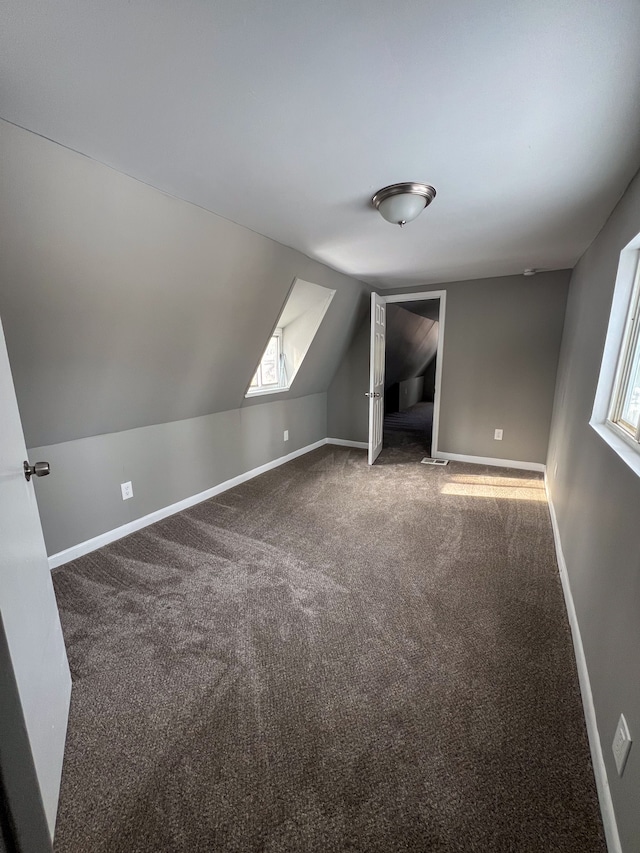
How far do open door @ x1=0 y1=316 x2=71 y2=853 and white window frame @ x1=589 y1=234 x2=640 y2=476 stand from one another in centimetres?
214

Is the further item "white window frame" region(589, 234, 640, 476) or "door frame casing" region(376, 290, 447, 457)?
→ "door frame casing" region(376, 290, 447, 457)

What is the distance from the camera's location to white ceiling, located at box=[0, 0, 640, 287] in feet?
2.71

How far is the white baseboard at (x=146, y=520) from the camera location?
227 cm

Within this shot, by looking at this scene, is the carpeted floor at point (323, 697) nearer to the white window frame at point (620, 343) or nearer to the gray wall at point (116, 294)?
the white window frame at point (620, 343)

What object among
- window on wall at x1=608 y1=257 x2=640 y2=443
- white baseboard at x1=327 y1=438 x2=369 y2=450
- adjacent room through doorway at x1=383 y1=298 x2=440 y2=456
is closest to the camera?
window on wall at x1=608 y1=257 x2=640 y2=443

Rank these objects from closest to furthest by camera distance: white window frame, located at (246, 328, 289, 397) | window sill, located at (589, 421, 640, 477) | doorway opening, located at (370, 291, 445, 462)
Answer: window sill, located at (589, 421, 640, 477) → white window frame, located at (246, 328, 289, 397) → doorway opening, located at (370, 291, 445, 462)

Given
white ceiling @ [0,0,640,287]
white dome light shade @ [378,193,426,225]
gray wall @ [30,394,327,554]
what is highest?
white ceiling @ [0,0,640,287]

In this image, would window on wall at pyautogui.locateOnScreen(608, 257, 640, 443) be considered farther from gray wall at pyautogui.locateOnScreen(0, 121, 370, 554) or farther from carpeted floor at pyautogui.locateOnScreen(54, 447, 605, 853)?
gray wall at pyautogui.locateOnScreen(0, 121, 370, 554)

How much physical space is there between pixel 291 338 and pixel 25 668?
11.7 ft

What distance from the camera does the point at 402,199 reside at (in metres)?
1.68

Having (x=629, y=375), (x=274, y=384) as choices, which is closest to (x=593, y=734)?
(x=629, y=375)

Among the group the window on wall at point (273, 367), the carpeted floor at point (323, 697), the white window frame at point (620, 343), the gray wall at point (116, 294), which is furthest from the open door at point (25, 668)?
the window on wall at point (273, 367)

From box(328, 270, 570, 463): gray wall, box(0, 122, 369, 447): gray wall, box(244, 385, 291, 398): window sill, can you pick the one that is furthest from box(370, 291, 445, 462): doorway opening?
box(0, 122, 369, 447): gray wall

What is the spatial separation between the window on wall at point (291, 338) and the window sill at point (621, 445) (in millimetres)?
2515
